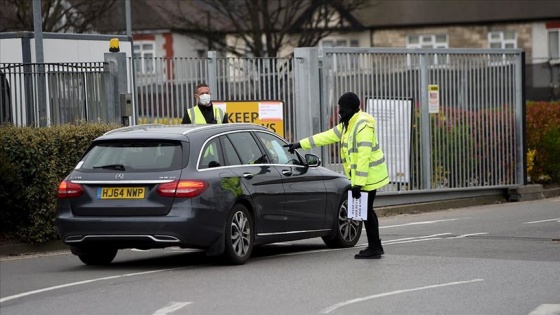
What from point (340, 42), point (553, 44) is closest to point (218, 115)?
point (553, 44)

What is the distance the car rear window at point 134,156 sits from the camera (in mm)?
13242

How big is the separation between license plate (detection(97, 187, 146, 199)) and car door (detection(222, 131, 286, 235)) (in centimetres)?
111

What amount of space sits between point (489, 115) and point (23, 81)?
10240 millimetres

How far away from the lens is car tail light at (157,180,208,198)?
42.4 feet

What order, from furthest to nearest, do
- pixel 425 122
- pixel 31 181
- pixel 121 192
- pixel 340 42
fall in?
1. pixel 340 42
2. pixel 425 122
3. pixel 31 181
4. pixel 121 192

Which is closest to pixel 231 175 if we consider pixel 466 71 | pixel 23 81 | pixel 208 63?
pixel 23 81

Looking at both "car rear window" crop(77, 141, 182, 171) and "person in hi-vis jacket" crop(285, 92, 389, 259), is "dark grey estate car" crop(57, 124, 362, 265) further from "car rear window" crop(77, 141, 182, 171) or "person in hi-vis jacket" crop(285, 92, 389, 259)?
"person in hi-vis jacket" crop(285, 92, 389, 259)

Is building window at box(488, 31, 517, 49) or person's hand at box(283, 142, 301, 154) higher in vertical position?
building window at box(488, 31, 517, 49)

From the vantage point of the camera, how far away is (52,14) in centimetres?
4172

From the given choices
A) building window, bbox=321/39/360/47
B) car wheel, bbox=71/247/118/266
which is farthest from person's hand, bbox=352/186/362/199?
building window, bbox=321/39/360/47

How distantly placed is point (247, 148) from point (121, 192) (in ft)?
5.73

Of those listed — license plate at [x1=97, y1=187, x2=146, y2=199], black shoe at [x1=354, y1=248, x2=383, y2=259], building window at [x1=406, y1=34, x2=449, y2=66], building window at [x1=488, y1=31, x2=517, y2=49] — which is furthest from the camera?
building window at [x1=406, y1=34, x2=449, y2=66]

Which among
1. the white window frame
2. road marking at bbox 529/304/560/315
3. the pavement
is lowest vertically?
the pavement

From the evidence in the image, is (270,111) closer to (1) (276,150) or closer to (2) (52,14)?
(1) (276,150)
